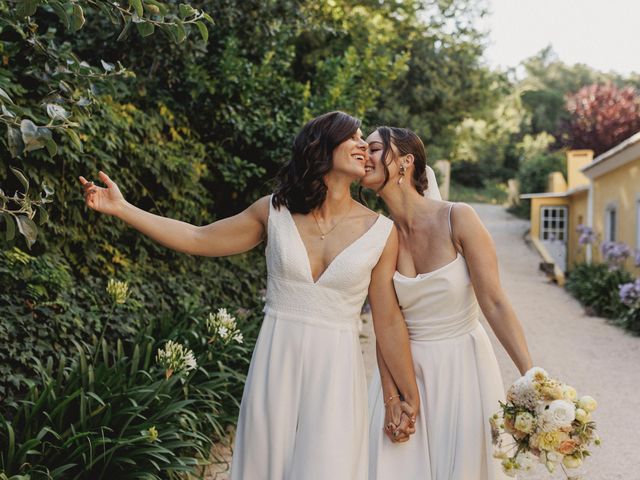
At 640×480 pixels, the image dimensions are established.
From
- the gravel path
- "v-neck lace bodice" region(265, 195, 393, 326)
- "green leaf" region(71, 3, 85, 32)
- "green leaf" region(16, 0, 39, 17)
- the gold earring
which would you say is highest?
"green leaf" region(71, 3, 85, 32)

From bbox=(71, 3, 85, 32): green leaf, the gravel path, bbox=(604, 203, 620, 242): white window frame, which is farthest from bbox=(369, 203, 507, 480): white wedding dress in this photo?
bbox=(604, 203, 620, 242): white window frame

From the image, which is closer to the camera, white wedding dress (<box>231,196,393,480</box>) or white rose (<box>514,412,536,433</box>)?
white rose (<box>514,412,536,433</box>)

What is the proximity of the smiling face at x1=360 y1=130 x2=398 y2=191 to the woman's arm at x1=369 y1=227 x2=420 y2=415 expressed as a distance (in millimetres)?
318

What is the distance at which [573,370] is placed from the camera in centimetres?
830

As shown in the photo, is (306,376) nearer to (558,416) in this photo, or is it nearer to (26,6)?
(558,416)

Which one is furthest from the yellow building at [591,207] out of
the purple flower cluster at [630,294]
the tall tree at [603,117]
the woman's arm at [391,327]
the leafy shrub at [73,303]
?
the woman's arm at [391,327]

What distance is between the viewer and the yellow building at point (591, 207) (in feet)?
43.5

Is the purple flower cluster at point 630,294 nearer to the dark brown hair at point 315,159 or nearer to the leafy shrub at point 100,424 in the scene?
the leafy shrub at point 100,424

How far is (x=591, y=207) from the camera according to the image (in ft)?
55.3

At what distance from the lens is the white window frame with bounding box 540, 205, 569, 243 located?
21.3 meters

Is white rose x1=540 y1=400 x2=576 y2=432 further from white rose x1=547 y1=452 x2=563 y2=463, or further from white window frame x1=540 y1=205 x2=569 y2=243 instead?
white window frame x1=540 y1=205 x2=569 y2=243

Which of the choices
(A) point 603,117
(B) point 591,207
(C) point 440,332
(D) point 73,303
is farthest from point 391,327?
(A) point 603,117

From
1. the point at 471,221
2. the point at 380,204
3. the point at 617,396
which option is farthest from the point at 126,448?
the point at 380,204

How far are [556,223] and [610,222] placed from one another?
6.30 meters
